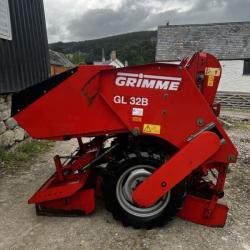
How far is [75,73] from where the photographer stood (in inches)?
134

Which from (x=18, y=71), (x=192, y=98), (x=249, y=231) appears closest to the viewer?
(x=192, y=98)

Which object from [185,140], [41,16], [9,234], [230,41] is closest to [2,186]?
[9,234]

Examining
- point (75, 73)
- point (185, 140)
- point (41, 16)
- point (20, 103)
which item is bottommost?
point (185, 140)

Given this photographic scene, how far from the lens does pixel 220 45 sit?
26.6 meters

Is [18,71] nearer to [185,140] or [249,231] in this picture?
[185,140]

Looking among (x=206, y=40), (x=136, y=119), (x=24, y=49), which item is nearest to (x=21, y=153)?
(x=24, y=49)

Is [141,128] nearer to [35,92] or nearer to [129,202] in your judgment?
[129,202]

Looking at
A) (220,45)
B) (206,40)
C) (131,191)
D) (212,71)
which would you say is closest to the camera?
(131,191)

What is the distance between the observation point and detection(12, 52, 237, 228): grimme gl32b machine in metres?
3.36

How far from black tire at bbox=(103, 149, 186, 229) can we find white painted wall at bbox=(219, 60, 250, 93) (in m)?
23.6

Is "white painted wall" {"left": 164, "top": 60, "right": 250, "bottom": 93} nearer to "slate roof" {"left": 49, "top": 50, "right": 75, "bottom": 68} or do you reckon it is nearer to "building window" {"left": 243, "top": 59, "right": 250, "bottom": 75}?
"building window" {"left": 243, "top": 59, "right": 250, "bottom": 75}

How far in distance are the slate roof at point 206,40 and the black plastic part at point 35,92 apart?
77.5 ft

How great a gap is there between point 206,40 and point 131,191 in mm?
25896

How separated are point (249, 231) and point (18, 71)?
19.0ft
